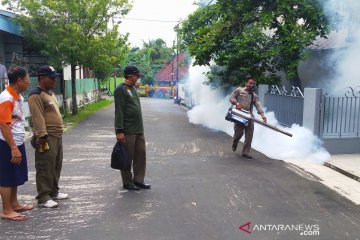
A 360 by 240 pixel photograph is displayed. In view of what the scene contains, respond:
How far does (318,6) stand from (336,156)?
4.32 meters

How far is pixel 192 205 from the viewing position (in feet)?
17.4

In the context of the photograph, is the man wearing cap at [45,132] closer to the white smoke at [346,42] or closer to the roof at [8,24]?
the white smoke at [346,42]

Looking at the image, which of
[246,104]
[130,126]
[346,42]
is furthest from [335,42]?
[130,126]

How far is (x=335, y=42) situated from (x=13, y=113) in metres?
9.75

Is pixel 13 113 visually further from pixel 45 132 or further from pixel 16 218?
pixel 16 218

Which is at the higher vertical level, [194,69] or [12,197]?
[194,69]

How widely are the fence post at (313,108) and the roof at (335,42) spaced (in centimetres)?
290

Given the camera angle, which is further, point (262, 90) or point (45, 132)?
point (262, 90)

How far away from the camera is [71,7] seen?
16.5m

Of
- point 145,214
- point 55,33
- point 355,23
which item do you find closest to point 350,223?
point 145,214

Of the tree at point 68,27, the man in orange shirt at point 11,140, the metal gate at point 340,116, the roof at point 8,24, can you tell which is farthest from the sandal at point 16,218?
the tree at point 68,27

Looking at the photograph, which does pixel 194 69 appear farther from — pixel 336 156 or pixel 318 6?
pixel 336 156

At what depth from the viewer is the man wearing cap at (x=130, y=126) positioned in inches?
227

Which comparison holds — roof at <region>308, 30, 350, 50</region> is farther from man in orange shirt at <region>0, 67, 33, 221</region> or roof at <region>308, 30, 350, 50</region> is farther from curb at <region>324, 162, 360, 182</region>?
man in orange shirt at <region>0, 67, 33, 221</region>
